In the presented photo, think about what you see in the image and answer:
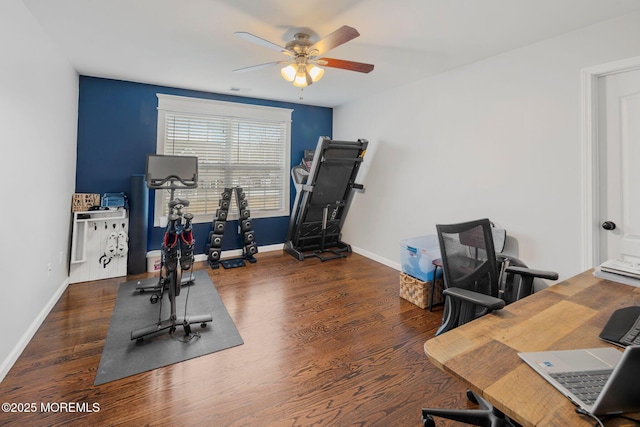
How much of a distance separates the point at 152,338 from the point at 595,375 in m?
2.80

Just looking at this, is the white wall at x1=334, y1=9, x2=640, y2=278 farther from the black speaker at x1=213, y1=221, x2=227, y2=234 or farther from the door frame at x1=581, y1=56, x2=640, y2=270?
the black speaker at x1=213, y1=221, x2=227, y2=234

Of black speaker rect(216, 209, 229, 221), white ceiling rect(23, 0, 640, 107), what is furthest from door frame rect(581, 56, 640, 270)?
black speaker rect(216, 209, 229, 221)

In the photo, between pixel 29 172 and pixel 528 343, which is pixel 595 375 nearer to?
pixel 528 343

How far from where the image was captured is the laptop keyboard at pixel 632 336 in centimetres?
102

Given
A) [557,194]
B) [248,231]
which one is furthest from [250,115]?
[557,194]

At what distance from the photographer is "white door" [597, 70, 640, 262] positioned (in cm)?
224

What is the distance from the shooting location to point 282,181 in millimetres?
5359

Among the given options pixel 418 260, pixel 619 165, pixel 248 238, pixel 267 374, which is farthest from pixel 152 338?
pixel 619 165

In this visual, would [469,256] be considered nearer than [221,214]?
Yes

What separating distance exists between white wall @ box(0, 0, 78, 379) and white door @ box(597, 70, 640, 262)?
14.4ft

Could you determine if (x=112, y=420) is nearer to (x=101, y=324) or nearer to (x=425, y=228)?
(x=101, y=324)

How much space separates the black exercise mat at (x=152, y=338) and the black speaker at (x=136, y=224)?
2.13 feet

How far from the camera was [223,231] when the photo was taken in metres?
4.56

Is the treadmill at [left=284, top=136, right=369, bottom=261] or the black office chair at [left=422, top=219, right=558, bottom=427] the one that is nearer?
the black office chair at [left=422, top=219, right=558, bottom=427]
